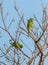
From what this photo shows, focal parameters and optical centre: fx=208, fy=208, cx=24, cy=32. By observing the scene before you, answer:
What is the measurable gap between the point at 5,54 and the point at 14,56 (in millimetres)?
388

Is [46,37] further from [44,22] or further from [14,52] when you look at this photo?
[14,52]

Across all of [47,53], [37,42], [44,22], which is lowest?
[47,53]

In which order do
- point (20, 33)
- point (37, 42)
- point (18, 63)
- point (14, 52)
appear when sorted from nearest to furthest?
point (37, 42), point (20, 33), point (18, 63), point (14, 52)

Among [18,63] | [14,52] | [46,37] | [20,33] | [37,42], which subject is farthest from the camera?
[14,52]

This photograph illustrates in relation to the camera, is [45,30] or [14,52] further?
[14,52]

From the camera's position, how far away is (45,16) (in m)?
3.66

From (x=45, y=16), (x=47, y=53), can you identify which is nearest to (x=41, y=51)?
(x=47, y=53)

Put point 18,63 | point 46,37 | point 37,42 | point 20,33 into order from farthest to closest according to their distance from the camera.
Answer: point 18,63 < point 20,33 < point 46,37 < point 37,42

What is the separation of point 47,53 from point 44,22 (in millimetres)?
585

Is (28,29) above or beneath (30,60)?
above

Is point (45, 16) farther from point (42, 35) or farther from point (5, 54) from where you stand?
point (5, 54)

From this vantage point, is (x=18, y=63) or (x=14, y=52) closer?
(x=18, y=63)

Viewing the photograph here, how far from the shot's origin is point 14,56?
15.1ft

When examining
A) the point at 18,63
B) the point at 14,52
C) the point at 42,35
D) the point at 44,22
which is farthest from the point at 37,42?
the point at 14,52
